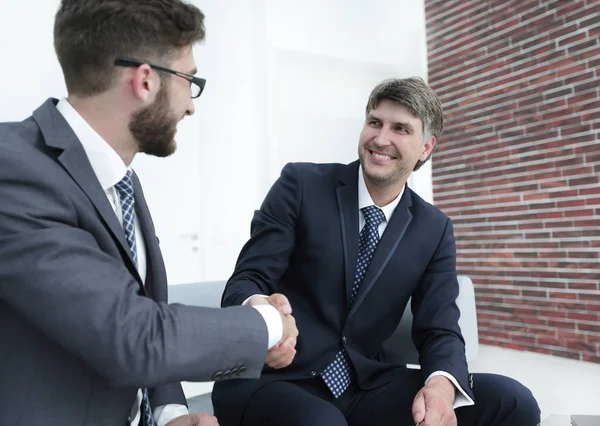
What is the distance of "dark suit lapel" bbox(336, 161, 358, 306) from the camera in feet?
5.32

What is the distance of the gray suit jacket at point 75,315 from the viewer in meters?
0.82

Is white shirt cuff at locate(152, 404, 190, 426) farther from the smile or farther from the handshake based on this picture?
the smile

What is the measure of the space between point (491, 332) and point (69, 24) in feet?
14.9

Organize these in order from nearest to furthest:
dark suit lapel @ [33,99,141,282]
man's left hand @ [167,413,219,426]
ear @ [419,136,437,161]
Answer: dark suit lapel @ [33,99,141,282], man's left hand @ [167,413,219,426], ear @ [419,136,437,161]

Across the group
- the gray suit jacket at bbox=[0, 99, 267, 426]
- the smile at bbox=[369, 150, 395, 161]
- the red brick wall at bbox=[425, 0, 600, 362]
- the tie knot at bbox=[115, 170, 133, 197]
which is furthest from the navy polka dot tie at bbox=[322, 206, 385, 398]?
the red brick wall at bbox=[425, 0, 600, 362]

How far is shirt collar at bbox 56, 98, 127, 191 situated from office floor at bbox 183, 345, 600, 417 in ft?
9.40

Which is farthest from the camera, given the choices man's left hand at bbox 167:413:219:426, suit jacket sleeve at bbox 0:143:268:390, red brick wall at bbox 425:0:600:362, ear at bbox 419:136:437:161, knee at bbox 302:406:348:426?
red brick wall at bbox 425:0:600:362

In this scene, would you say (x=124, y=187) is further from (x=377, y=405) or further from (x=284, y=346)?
(x=377, y=405)

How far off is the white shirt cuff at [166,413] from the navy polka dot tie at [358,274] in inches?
17.7

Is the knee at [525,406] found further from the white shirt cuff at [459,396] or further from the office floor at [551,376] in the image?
the office floor at [551,376]

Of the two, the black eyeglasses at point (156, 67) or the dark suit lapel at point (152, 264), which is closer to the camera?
the black eyeglasses at point (156, 67)

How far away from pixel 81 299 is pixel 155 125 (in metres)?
0.38

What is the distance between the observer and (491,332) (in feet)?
16.0

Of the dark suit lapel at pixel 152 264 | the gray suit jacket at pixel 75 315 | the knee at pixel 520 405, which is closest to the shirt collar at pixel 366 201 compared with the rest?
the knee at pixel 520 405
